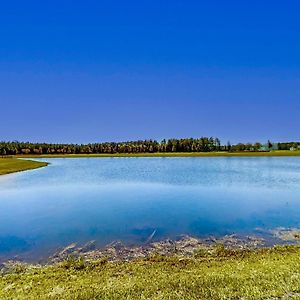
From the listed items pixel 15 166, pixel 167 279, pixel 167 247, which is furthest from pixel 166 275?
pixel 15 166

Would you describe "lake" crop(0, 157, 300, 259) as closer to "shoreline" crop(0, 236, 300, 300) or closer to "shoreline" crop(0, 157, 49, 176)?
"shoreline" crop(0, 236, 300, 300)

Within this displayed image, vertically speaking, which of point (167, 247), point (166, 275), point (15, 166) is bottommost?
point (167, 247)

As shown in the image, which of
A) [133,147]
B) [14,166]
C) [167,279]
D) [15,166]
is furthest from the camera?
[133,147]

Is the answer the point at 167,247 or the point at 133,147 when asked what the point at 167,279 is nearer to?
the point at 167,247

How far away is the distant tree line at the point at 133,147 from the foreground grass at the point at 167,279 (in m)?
136

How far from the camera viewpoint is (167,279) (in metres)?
7.67

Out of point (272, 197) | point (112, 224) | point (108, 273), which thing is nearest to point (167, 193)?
point (272, 197)

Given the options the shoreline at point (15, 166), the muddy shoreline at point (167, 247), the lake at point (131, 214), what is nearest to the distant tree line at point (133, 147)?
the shoreline at point (15, 166)

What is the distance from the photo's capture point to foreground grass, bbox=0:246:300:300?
6.84m

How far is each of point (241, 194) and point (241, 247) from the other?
12029mm

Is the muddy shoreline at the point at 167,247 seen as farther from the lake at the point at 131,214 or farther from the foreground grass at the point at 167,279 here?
the foreground grass at the point at 167,279

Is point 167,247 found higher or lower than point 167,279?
lower

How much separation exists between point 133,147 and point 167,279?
148 meters

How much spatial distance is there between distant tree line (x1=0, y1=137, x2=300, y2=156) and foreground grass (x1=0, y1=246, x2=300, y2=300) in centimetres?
13585
